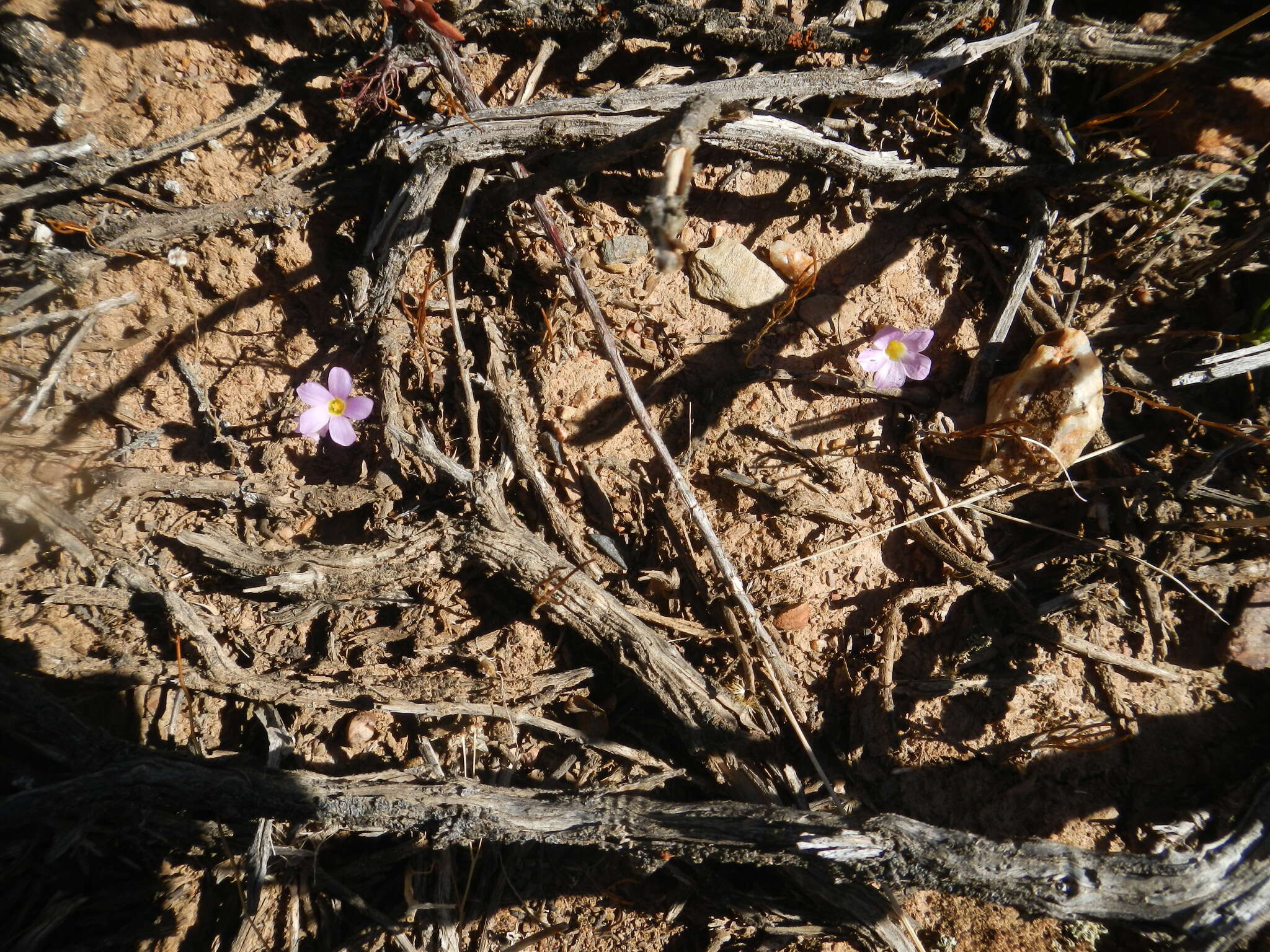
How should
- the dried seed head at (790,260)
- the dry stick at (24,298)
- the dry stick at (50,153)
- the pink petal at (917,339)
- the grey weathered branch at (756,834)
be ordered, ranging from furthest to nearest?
the dried seed head at (790,260) → the pink petal at (917,339) → the dry stick at (24,298) → the dry stick at (50,153) → the grey weathered branch at (756,834)

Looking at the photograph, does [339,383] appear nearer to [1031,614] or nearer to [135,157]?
[135,157]

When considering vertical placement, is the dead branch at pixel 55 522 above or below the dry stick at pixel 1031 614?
above

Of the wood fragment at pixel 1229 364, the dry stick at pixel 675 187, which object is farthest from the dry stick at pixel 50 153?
the wood fragment at pixel 1229 364

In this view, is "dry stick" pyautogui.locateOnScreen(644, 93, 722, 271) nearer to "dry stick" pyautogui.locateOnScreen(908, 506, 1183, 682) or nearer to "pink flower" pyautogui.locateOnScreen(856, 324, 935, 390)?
"pink flower" pyautogui.locateOnScreen(856, 324, 935, 390)

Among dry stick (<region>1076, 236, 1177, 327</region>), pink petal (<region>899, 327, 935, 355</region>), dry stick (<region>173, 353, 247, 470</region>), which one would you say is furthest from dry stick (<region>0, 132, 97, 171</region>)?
dry stick (<region>1076, 236, 1177, 327</region>)

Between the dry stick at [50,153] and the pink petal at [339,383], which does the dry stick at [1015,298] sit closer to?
the pink petal at [339,383]

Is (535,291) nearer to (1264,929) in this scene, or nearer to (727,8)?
(727,8)
